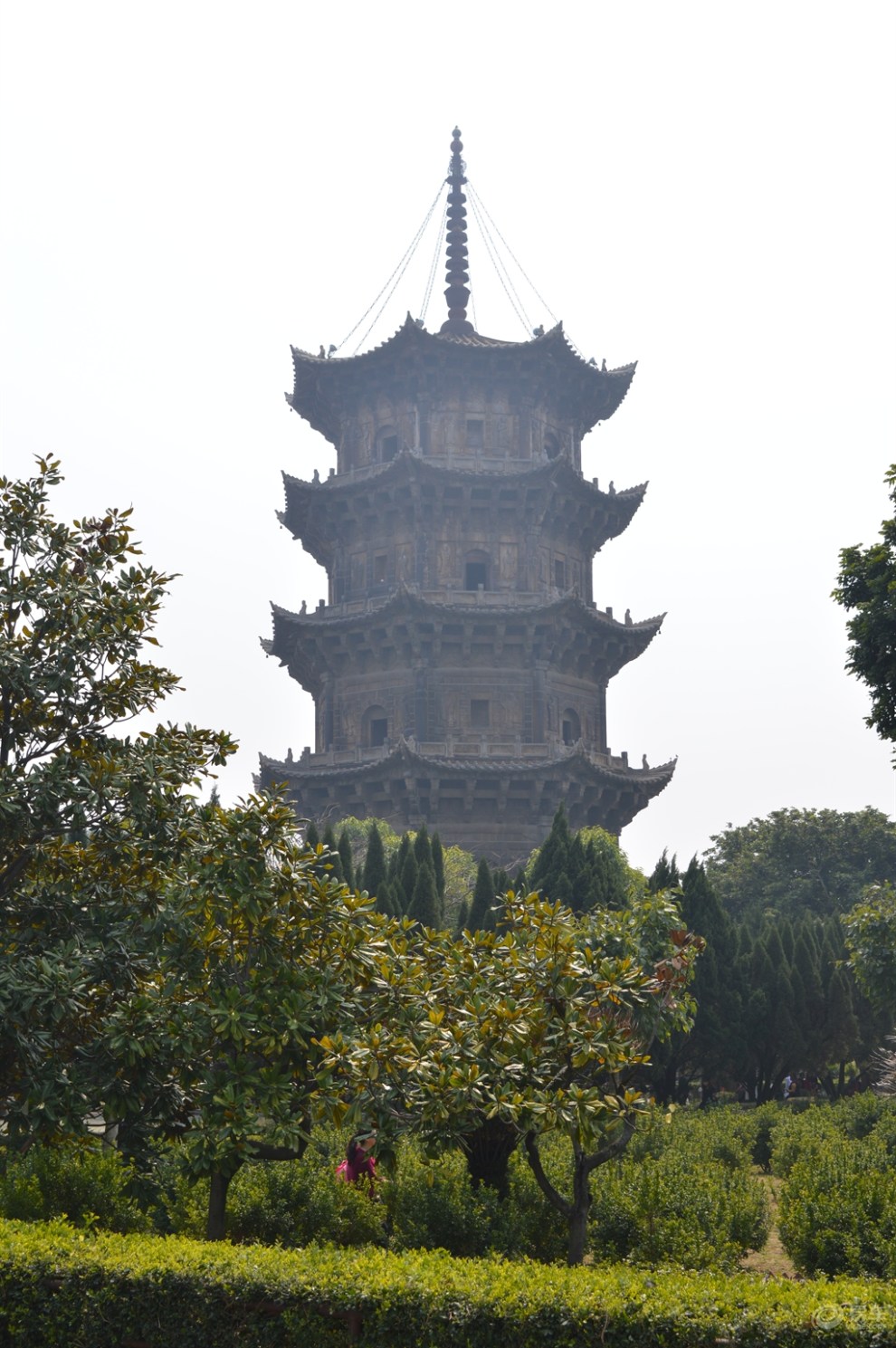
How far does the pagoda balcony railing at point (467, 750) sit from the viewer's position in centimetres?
4316

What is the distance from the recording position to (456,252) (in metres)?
53.2

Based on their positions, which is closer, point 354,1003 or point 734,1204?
point 354,1003

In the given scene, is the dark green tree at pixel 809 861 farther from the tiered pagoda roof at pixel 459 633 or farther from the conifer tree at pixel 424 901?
the conifer tree at pixel 424 901

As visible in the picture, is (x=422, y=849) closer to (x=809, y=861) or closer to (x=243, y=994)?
(x=243, y=994)

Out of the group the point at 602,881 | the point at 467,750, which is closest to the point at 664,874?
the point at 602,881

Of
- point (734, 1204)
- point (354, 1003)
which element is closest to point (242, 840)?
point (354, 1003)

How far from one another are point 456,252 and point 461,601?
54.1 feet

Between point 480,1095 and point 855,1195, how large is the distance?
17.2ft

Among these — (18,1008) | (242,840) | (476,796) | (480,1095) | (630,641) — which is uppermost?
(630,641)

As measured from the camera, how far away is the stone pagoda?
144 feet

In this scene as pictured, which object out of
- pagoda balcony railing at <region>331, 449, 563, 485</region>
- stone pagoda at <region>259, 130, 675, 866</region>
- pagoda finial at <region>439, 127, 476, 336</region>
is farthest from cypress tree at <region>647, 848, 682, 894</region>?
pagoda finial at <region>439, 127, 476, 336</region>

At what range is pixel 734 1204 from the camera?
14078 millimetres

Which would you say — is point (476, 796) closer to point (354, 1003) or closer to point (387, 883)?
point (387, 883)

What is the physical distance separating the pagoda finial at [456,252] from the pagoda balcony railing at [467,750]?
52.5ft
